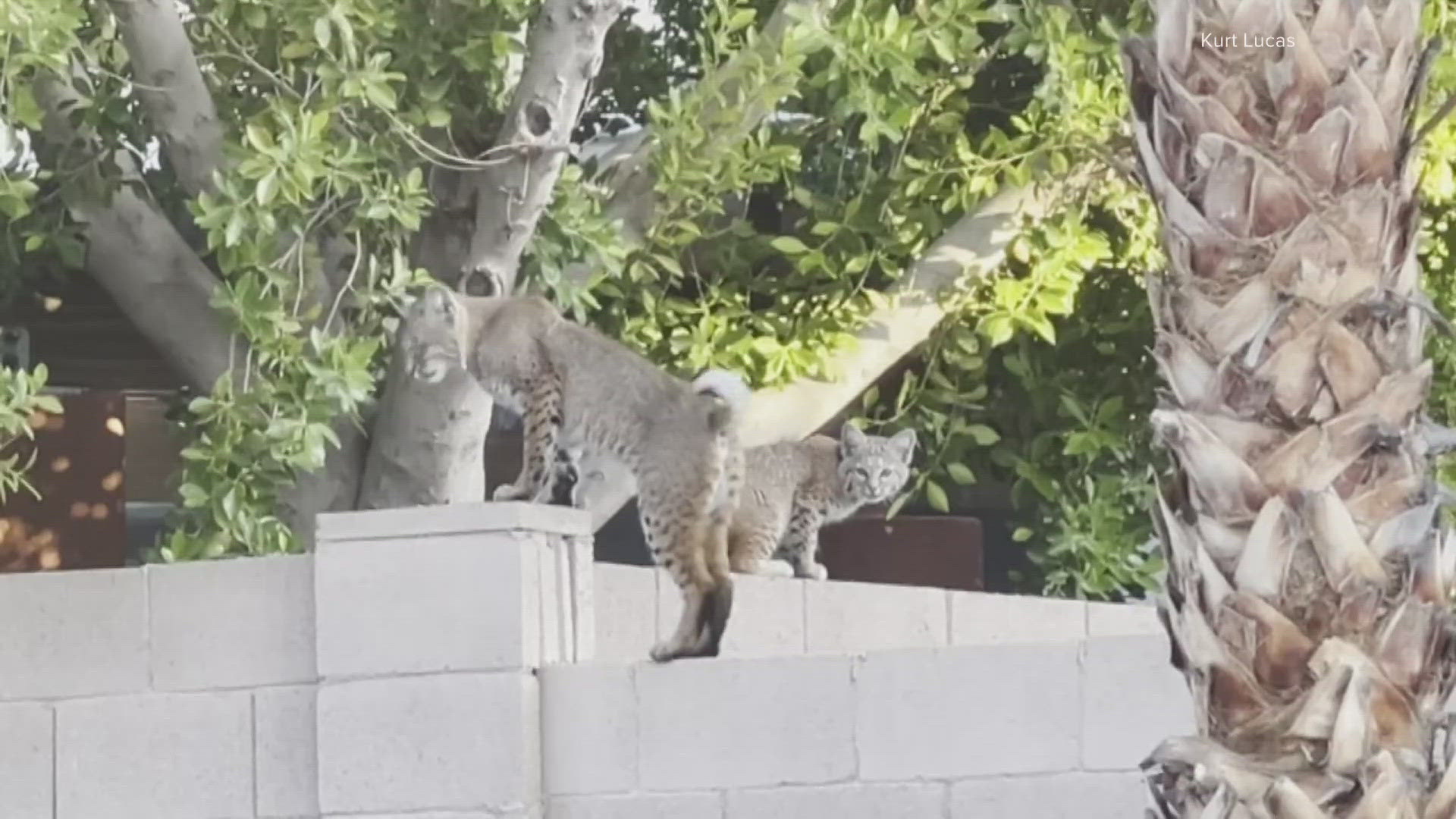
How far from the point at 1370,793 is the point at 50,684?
3.86 meters

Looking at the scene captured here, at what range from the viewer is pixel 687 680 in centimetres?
555

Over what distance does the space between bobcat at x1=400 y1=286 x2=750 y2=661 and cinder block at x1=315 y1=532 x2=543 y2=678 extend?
0.58m

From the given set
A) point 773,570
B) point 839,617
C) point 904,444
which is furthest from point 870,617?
point 904,444

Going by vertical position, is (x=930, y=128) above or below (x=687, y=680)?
above

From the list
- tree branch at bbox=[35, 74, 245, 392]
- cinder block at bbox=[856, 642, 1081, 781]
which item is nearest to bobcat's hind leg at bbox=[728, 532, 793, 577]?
tree branch at bbox=[35, 74, 245, 392]

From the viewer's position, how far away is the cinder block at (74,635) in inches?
233

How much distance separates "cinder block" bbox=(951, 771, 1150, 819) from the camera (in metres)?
5.17

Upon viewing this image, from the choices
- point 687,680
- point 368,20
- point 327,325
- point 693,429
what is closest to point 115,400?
point 327,325

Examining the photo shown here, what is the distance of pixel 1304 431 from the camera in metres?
2.93

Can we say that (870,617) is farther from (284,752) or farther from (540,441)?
(284,752)

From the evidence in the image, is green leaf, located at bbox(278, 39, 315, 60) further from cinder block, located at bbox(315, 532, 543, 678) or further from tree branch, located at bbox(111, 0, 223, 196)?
cinder block, located at bbox(315, 532, 543, 678)

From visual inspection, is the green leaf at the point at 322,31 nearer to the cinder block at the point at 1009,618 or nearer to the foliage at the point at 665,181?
the foliage at the point at 665,181

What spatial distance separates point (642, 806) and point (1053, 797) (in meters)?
0.94

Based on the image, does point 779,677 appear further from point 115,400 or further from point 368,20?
point 115,400
